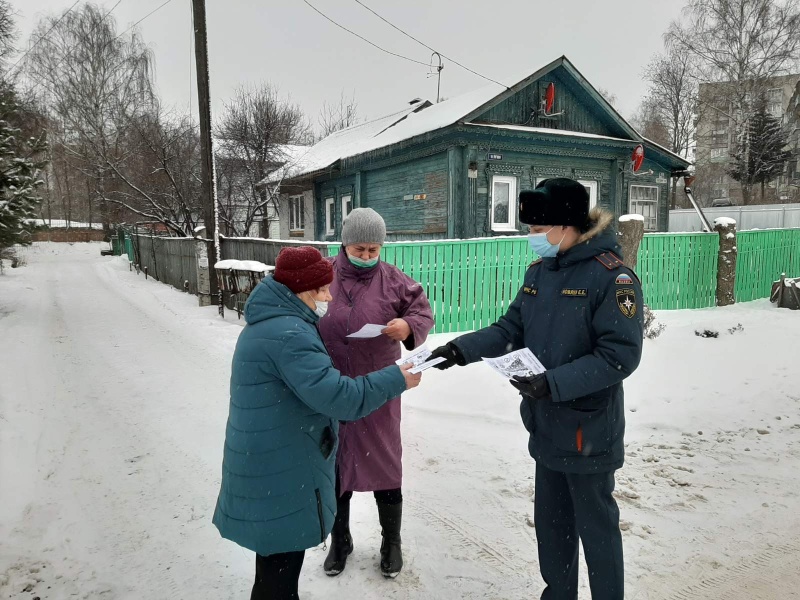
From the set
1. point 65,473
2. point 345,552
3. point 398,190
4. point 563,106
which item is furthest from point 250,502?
point 563,106

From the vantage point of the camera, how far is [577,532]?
228 cm

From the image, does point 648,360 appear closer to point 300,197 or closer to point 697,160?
point 300,197

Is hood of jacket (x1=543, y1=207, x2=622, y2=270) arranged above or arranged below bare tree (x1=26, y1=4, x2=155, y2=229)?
below

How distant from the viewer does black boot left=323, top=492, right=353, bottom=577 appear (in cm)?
275

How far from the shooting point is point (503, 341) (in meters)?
2.51

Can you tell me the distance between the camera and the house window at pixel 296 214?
22188 millimetres

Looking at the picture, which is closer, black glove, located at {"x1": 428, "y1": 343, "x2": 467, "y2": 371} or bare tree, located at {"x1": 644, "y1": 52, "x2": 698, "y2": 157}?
black glove, located at {"x1": 428, "y1": 343, "x2": 467, "y2": 371}

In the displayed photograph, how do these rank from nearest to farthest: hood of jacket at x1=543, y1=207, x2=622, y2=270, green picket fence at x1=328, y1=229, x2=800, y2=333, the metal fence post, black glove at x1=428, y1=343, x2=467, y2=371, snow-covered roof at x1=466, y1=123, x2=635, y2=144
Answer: hood of jacket at x1=543, y1=207, x2=622, y2=270 < black glove at x1=428, y1=343, x2=467, y2=371 < green picket fence at x1=328, y1=229, x2=800, y2=333 < the metal fence post < snow-covered roof at x1=466, y1=123, x2=635, y2=144

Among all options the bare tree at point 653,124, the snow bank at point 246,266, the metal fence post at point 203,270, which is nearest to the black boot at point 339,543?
the snow bank at point 246,266

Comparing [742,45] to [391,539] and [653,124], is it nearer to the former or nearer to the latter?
[653,124]

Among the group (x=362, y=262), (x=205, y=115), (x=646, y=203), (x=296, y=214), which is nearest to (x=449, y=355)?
(x=362, y=262)

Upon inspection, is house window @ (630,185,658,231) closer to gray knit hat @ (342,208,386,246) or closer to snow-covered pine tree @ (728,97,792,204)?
gray knit hat @ (342,208,386,246)

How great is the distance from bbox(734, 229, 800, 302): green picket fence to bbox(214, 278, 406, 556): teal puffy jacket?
1134cm

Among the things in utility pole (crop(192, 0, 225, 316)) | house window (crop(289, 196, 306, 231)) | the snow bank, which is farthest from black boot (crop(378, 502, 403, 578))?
house window (crop(289, 196, 306, 231))
